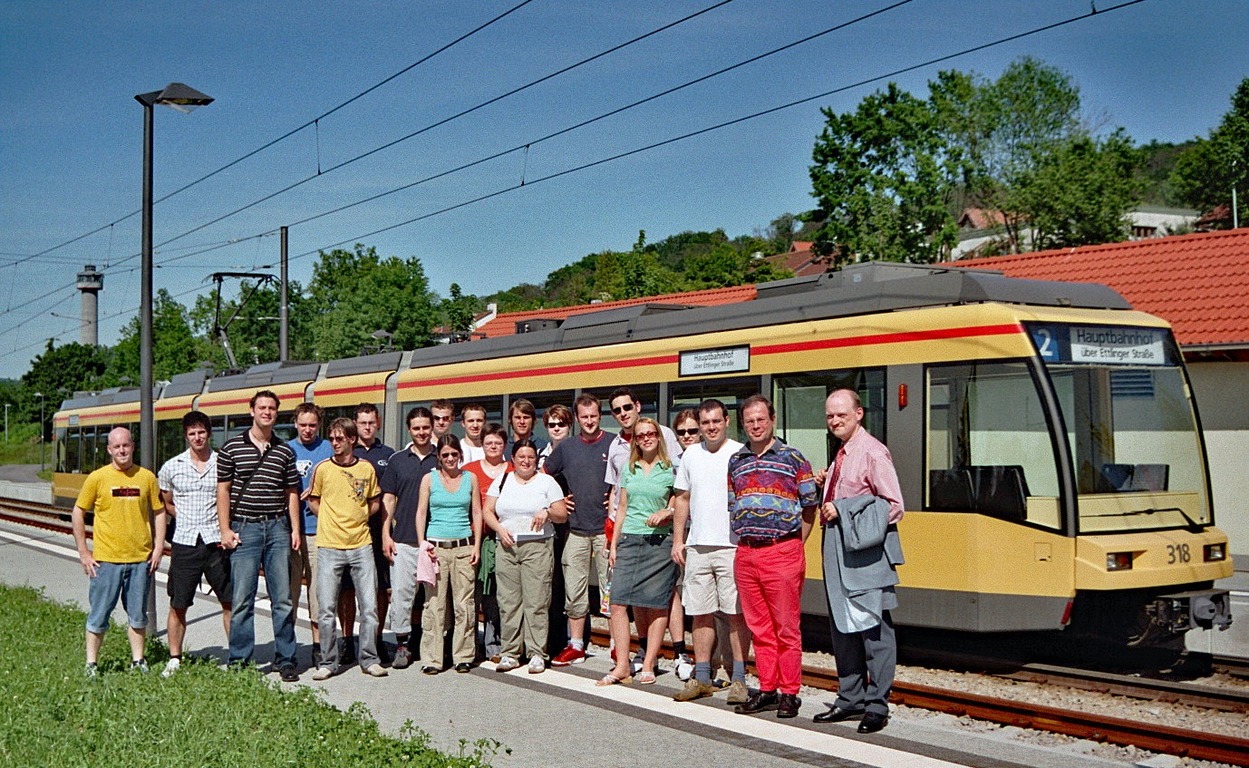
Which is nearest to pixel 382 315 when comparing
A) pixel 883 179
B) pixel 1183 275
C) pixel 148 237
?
pixel 883 179

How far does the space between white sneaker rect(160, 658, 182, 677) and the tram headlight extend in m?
6.46

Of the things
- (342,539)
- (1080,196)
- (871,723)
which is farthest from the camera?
(1080,196)

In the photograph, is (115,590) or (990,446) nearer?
(115,590)

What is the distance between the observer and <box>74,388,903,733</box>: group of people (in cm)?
884

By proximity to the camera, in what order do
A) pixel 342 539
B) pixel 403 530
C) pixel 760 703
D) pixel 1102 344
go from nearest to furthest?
pixel 760 703, pixel 342 539, pixel 403 530, pixel 1102 344

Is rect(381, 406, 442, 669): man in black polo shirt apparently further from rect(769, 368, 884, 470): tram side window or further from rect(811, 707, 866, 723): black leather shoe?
rect(811, 707, 866, 723): black leather shoe

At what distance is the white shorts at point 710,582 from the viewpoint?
8508 millimetres

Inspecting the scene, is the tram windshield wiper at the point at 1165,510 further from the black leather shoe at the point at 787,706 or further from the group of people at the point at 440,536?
the black leather shoe at the point at 787,706

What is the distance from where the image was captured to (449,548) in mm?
9820

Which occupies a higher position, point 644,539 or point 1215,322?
point 1215,322

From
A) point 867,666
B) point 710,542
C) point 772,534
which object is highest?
point 772,534

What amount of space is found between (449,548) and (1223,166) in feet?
245

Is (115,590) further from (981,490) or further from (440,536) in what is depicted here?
(981,490)

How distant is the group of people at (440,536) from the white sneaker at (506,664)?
14 mm
